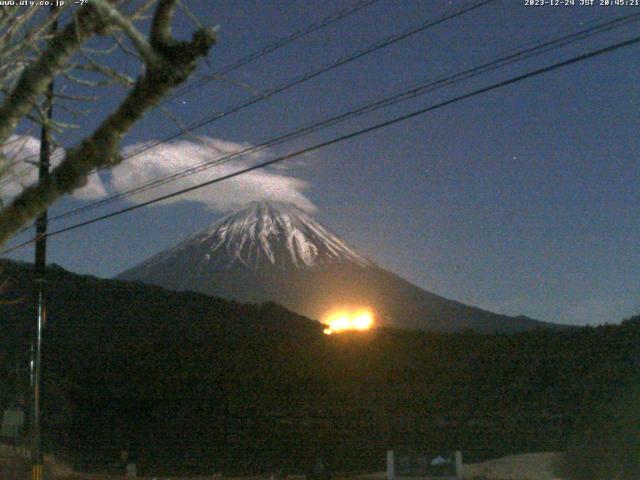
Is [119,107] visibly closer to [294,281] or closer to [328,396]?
[328,396]

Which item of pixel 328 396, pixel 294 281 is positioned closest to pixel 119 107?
pixel 328 396

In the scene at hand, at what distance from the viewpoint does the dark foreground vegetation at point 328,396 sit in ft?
86.6

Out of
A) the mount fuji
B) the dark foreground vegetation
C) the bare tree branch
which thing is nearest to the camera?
the bare tree branch

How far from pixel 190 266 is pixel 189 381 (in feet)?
226

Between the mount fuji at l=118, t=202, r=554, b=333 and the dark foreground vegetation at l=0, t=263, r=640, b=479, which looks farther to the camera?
the mount fuji at l=118, t=202, r=554, b=333

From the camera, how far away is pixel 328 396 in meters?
30.4

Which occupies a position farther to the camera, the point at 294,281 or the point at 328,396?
the point at 294,281

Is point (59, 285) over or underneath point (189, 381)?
over

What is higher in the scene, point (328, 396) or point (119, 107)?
point (119, 107)

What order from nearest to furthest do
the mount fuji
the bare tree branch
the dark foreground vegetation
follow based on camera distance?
the bare tree branch
the dark foreground vegetation
the mount fuji

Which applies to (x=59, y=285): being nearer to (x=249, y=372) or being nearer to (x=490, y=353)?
(x=249, y=372)

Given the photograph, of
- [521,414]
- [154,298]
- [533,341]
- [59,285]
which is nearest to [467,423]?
[521,414]

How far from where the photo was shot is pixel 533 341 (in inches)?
1198

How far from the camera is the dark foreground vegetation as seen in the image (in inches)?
1039
